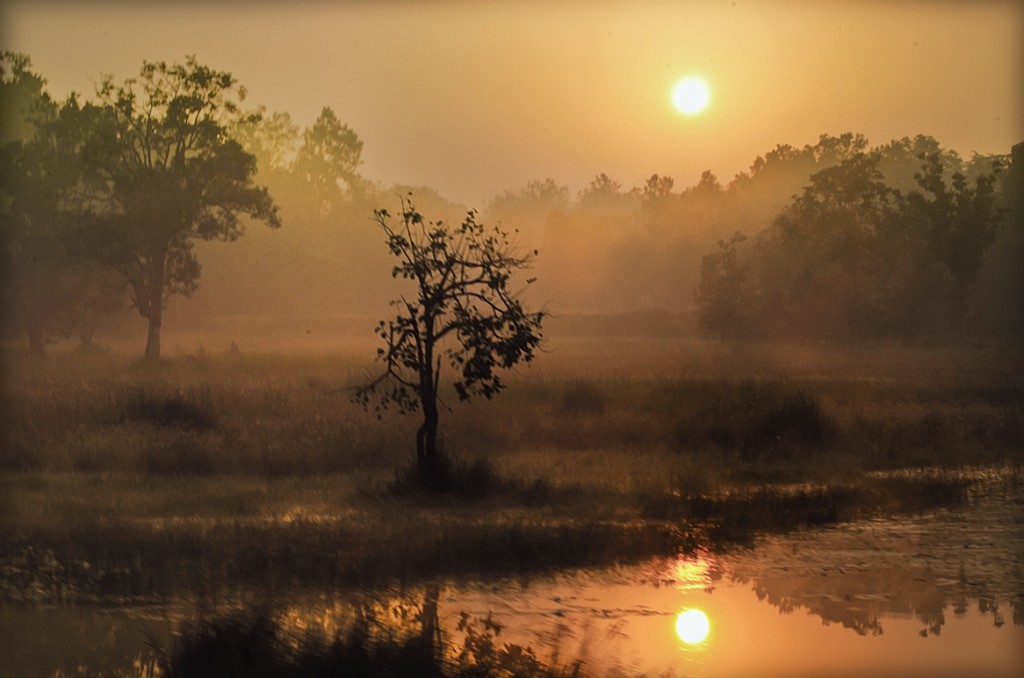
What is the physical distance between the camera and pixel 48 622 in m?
12.6

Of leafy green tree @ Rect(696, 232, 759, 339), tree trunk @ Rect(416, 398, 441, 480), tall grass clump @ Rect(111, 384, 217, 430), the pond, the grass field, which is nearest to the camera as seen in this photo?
the pond

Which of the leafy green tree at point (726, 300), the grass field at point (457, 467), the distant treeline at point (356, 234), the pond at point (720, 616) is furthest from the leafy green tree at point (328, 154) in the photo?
the pond at point (720, 616)

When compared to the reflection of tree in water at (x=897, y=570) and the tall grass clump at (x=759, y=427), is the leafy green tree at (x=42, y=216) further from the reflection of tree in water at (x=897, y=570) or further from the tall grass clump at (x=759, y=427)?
the reflection of tree in water at (x=897, y=570)

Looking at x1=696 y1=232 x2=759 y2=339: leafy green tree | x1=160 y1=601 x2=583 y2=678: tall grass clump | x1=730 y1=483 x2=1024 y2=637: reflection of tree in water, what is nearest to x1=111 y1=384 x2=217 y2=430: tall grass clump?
x1=730 y1=483 x2=1024 y2=637: reflection of tree in water

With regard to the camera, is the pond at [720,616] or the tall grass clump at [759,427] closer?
the pond at [720,616]

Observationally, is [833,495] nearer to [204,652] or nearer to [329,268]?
[204,652]

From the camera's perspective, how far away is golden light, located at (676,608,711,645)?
40.8 feet

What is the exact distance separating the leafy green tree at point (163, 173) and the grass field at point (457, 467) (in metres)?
11.5

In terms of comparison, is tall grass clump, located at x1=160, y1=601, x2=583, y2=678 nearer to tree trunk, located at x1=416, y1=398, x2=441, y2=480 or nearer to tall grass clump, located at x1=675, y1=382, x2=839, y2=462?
tree trunk, located at x1=416, y1=398, x2=441, y2=480

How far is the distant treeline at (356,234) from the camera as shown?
48094mm

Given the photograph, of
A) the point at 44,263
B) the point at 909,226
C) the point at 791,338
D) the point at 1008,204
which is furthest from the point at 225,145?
the point at 1008,204

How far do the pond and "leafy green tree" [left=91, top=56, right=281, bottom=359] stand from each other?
35.7m

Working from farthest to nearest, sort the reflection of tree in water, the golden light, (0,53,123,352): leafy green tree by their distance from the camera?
1. (0,53,123,352): leafy green tree
2. the reflection of tree in water
3. the golden light

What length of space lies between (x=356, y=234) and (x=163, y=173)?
40.9m
